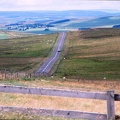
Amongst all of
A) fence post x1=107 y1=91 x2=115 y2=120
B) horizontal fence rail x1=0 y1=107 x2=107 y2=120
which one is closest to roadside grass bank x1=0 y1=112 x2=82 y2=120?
horizontal fence rail x1=0 y1=107 x2=107 y2=120

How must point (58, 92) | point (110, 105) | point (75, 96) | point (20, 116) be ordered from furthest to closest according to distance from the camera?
point (20, 116)
point (58, 92)
point (75, 96)
point (110, 105)

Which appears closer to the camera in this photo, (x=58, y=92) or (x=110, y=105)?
(x=110, y=105)

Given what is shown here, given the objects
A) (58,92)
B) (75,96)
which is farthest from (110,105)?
(58,92)

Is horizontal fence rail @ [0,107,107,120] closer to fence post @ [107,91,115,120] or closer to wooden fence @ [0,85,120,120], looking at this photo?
wooden fence @ [0,85,120,120]

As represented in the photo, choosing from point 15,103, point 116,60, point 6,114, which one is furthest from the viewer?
point 116,60

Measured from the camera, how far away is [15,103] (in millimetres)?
17391

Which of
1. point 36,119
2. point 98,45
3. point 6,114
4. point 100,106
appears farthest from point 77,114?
point 98,45

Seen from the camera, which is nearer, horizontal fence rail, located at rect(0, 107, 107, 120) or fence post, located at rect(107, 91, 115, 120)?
fence post, located at rect(107, 91, 115, 120)

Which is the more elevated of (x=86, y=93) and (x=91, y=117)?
(x=86, y=93)

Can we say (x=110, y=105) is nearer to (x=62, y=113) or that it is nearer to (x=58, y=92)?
(x=62, y=113)

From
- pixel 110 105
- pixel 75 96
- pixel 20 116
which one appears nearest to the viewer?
pixel 110 105

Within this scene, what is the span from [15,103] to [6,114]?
4.54 m

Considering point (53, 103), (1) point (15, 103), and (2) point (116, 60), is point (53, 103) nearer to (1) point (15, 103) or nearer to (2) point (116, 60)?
(1) point (15, 103)

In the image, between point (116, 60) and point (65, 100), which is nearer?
point (65, 100)
